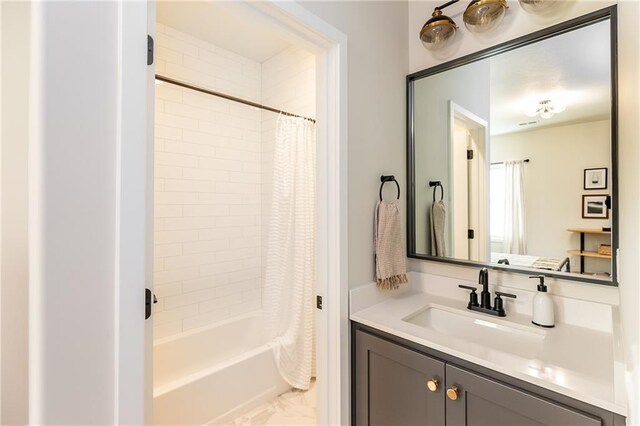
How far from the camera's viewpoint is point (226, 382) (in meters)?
1.83

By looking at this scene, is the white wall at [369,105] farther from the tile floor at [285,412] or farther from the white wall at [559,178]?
the tile floor at [285,412]

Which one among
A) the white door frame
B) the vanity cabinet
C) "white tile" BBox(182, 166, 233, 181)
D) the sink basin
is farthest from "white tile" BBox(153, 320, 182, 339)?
the sink basin

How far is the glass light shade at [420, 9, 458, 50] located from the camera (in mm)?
1504

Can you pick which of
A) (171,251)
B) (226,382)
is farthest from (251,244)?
(226,382)

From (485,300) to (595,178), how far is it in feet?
2.15

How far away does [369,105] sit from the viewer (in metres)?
1.46

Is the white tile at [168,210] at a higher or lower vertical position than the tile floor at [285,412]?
higher

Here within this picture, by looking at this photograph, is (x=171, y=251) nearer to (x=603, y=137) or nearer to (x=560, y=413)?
(x=560, y=413)

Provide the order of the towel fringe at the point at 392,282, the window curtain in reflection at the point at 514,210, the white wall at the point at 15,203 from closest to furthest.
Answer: the white wall at the point at 15,203 < the window curtain in reflection at the point at 514,210 < the towel fringe at the point at 392,282

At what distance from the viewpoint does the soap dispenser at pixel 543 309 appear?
1.21 meters

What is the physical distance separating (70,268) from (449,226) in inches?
60.8

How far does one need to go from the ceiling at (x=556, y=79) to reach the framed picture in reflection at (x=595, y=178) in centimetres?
21

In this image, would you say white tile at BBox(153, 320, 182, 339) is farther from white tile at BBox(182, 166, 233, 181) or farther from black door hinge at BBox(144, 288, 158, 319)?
black door hinge at BBox(144, 288, 158, 319)

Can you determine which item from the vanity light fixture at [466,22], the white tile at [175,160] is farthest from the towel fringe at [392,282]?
the white tile at [175,160]
